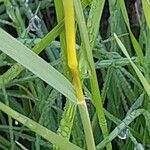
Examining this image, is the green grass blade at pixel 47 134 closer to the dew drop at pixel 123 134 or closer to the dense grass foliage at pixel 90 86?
the dense grass foliage at pixel 90 86

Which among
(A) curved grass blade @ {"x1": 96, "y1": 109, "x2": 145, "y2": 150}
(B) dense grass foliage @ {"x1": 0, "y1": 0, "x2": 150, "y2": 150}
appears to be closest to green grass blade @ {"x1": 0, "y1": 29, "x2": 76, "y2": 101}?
(B) dense grass foliage @ {"x1": 0, "y1": 0, "x2": 150, "y2": 150}

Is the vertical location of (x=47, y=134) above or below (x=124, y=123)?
above

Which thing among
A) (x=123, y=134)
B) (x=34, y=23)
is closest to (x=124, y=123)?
(x=123, y=134)

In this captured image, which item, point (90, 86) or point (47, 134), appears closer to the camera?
point (47, 134)

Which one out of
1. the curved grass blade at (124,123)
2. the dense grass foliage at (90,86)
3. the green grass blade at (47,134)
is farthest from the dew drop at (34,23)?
the green grass blade at (47,134)

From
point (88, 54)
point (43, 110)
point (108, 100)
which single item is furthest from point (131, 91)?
point (88, 54)

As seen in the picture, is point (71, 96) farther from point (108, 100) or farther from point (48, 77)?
point (108, 100)

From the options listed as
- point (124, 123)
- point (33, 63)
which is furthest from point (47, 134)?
point (124, 123)

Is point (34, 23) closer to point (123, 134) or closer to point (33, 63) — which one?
point (123, 134)
